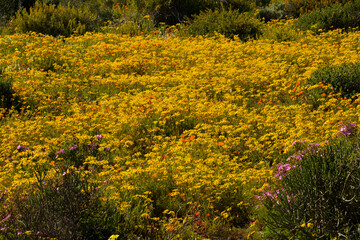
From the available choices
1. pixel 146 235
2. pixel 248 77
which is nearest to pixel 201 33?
pixel 248 77

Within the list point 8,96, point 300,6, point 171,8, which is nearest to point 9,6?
point 171,8

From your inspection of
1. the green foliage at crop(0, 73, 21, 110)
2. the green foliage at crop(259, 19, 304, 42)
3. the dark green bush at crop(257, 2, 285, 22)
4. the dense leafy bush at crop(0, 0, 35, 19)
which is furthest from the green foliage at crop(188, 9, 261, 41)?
→ the dense leafy bush at crop(0, 0, 35, 19)

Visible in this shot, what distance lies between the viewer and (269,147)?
5.39 metres

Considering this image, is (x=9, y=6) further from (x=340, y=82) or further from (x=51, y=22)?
(x=340, y=82)

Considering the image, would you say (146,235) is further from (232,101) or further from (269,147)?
(232,101)

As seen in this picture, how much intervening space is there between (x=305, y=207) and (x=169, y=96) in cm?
410

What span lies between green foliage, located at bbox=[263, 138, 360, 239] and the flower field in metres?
0.55

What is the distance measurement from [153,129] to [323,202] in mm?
2968

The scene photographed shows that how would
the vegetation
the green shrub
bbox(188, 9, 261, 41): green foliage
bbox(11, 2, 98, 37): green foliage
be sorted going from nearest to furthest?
1. the vegetation
2. bbox(188, 9, 261, 41): green foliage
3. bbox(11, 2, 98, 37): green foliage
4. the green shrub

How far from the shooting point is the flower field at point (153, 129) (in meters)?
3.72

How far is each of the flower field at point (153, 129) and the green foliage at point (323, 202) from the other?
555 millimetres

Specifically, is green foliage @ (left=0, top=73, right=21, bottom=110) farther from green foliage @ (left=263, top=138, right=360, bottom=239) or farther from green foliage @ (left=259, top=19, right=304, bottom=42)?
green foliage @ (left=259, top=19, right=304, bottom=42)

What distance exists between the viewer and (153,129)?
5.67 metres

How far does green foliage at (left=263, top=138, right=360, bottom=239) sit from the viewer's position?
314 cm
